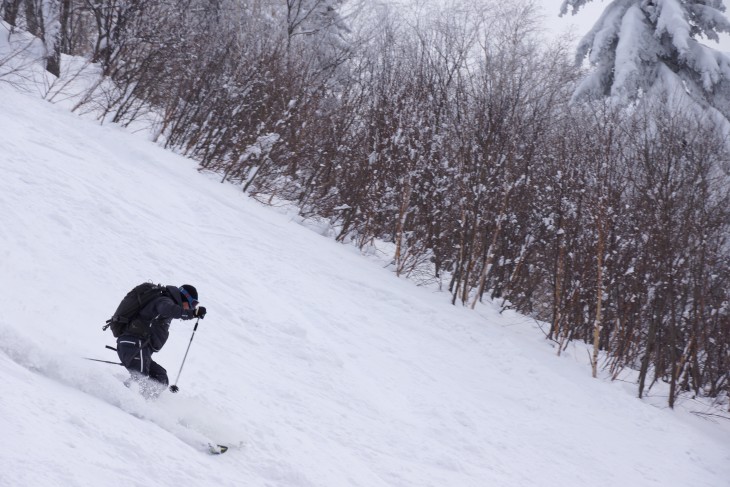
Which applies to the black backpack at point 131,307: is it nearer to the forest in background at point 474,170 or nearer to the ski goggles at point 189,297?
the ski goggles at point 189,297

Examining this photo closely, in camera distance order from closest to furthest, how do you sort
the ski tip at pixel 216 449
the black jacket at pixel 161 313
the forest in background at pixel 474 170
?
1. the ski tip at pixel 216 449
2. the black jacket at pixel 161 313
3. the forest in background at pixel 474 170

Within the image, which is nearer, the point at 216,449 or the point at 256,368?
the point at 216,449

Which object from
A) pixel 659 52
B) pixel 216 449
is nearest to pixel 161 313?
pixel 216 449

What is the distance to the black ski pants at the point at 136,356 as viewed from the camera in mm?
5160

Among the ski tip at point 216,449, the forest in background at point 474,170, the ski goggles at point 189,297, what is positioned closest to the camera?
the ski tip at point 216,449

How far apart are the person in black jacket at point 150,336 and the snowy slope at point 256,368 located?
0.23 meters

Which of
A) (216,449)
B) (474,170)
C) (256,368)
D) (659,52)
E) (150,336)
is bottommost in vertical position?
(216,449)

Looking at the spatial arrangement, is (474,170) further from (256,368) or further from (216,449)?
(216,449)

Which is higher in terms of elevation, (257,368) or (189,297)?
(189,297)

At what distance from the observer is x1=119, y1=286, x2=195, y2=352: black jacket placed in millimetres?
5137

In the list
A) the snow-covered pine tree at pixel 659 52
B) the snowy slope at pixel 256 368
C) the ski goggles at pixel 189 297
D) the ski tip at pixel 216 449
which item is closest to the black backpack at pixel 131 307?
the ski goggles at pixel 189 297

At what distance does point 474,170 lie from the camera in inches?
498

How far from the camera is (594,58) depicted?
19.6m

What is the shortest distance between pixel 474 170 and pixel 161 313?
872 cm
